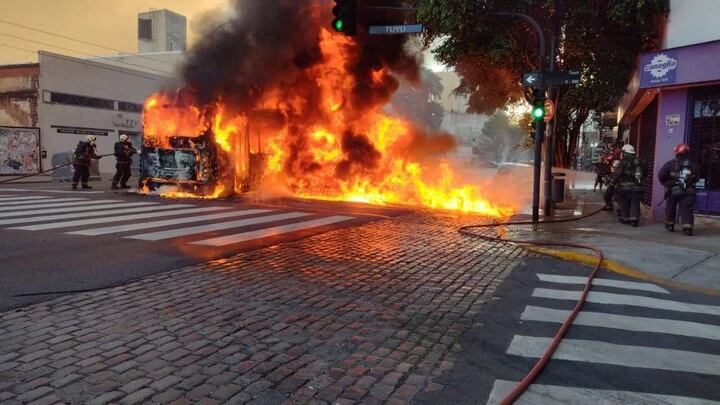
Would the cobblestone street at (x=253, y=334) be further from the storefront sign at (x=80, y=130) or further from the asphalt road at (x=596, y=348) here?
the storefront sign at (x=80, y=130)

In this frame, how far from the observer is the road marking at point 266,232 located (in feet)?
27.0

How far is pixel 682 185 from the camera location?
9.88m

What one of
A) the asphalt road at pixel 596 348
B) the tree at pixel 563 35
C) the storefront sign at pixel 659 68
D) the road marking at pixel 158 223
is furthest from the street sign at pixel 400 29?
the asphalt road at pixel 596 348

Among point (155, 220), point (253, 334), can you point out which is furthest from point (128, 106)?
point (253, 334)

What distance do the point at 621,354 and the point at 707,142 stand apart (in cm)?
978

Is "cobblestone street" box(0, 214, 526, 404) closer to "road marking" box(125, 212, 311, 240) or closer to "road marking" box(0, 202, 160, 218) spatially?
"road marking" box(125, 212, 311, 240)

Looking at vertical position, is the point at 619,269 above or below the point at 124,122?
below

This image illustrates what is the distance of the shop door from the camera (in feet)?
37.6

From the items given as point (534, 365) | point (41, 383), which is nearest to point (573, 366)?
point (534, 365)

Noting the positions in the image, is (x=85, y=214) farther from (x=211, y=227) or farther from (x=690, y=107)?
(x=690, y=107)

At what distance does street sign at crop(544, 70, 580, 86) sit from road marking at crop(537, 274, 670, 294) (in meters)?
5.59

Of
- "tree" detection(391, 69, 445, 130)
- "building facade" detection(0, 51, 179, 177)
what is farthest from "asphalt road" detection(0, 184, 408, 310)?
"tree" detection(391, 69, 445, 130)

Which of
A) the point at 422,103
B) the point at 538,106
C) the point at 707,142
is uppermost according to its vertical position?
the point at 422,103

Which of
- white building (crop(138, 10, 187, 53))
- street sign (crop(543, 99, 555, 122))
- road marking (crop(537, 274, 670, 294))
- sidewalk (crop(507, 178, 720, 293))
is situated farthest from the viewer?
white building (crop(138, 10, 187, 53))
